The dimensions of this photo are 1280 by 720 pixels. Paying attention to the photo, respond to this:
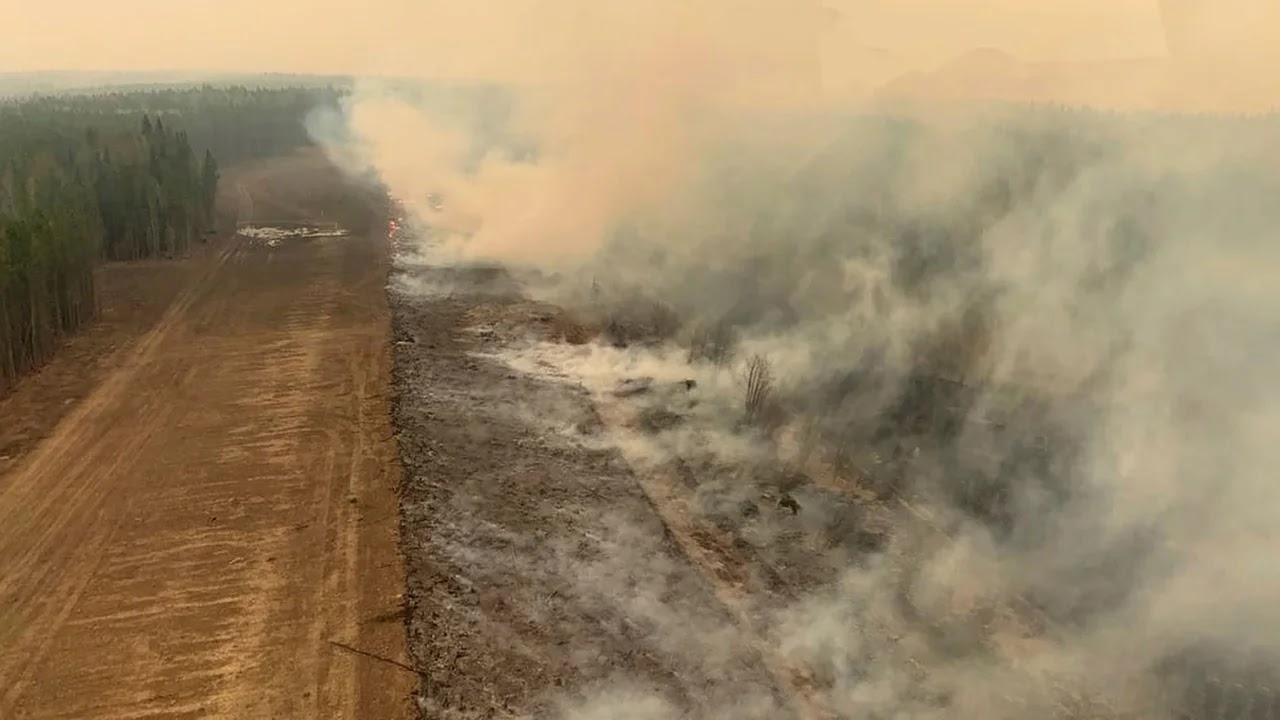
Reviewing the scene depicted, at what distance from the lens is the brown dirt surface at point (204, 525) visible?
1200 centimetres

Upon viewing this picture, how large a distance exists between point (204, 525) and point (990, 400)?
16.9 meters

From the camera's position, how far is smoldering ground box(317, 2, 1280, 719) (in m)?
13.3

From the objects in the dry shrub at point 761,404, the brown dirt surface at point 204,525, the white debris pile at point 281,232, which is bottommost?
the brown dirt surface at point 204,525

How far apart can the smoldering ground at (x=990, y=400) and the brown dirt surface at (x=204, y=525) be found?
11.7ft

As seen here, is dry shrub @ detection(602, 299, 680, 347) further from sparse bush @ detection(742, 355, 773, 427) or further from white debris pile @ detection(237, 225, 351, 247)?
white debris pile @ detection(237, 225, 351, 247)

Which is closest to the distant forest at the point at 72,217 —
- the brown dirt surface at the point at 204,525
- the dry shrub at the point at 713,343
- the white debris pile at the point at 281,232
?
the brown dirt surface at the point at 204,525

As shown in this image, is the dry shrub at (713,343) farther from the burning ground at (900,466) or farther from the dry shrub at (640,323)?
the dry shrub at (640,323)

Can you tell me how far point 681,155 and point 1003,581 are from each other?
28.7 meters

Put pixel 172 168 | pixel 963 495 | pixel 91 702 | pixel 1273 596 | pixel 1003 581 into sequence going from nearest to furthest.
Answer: pixel 91 702, pixel 1273 596, pixel 1003 581, pixel 963 495, pixel 172 168

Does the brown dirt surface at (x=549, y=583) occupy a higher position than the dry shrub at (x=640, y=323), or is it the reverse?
the dry shrub at (x=640, y=323)

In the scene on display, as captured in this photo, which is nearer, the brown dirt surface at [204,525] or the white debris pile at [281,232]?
the brown dirt surface at [204,525]

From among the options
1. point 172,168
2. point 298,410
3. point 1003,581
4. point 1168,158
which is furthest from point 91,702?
point 172,168

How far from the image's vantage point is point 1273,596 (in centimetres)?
1356

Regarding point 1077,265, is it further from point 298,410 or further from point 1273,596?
point 298,410
